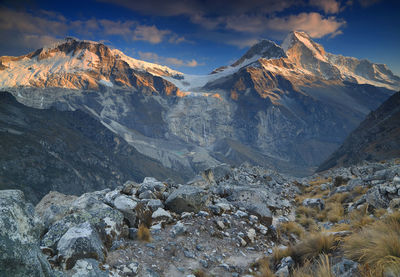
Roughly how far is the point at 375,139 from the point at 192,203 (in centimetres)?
20215

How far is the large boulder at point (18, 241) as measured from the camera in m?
3.00

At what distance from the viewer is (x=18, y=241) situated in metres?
3.29

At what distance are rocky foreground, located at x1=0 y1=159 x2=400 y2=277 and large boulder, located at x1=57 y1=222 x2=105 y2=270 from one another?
0.8 inches

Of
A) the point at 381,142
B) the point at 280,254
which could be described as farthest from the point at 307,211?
the point at 381,142

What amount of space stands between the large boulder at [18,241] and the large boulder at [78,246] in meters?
1.37

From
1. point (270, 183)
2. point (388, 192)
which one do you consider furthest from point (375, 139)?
point (388, 192)

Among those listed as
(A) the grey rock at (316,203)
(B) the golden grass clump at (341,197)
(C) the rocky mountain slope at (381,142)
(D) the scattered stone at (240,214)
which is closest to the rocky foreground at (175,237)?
(D) the scattered stone at (240,214)

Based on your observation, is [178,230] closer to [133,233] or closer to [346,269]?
[133,233]

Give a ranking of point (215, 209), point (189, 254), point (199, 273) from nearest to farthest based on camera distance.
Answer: point (199, 273) → point (189, 254) → point (215, 209)

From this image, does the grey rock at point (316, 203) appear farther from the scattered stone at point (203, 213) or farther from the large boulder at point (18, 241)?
the large boulder at point (18, 241)

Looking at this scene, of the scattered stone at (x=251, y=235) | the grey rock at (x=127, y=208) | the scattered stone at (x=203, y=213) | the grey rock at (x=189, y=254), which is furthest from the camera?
the scattered stone at (x=203, y=213)

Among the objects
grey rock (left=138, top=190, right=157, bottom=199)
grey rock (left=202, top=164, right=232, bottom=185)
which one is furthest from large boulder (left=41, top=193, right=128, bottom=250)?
grey rock (left=202, top=164, right=232, bottom=185)

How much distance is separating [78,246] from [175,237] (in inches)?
147

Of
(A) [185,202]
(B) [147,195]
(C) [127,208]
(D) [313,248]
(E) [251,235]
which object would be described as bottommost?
(E) [251,235]
